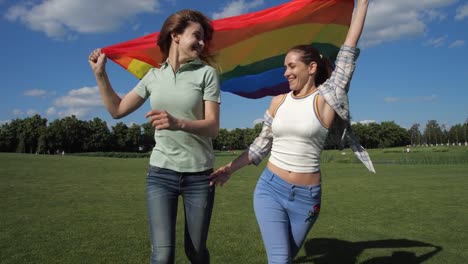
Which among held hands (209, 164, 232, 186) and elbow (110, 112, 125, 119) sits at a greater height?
elbow (110, 112, 125, 119)

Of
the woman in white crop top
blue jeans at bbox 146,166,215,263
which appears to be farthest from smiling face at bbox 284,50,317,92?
blue jeans at bbox 146,166,215,263

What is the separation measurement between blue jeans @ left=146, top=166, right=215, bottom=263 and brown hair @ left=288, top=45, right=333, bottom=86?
1.46m

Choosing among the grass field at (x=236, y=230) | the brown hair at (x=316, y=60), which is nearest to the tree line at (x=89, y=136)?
the grass field at (x=236, y=230)

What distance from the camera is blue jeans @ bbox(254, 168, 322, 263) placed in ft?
12.1

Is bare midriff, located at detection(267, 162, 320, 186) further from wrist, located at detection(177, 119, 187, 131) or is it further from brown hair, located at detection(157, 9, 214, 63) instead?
brown hair, located at detection(157, 9, 214, 63)

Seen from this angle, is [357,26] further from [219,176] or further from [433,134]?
[433,134]

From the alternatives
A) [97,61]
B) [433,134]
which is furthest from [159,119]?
[433,134]

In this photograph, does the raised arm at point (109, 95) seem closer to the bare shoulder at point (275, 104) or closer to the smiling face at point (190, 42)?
the smiling face at point (190, 42)

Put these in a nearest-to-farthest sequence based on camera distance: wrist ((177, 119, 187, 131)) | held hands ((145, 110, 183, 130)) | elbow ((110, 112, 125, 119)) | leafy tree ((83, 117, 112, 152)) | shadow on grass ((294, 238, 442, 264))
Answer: held hands ((145, 110, 183, 130)), wrist ((177, 119, 187, 131)), elbow ((110, 112, 125, 119)), shadow on grass ((294, 238, 442, 264)), leafy tree ((83, 117, 112, 152))

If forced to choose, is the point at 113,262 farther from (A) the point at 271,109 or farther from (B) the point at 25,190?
(B) the point at 25,190

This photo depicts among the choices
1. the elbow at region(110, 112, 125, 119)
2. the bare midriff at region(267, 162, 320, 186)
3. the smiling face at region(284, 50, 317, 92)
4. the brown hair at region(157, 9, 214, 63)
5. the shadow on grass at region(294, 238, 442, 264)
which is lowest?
the shadow on grass at region(294, 238, 442, 264)

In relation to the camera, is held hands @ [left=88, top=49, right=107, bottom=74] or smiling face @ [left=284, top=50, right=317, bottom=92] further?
smiling face @ [left=284, top=50, right=317, bottom=92]

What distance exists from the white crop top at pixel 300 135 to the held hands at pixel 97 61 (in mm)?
1720

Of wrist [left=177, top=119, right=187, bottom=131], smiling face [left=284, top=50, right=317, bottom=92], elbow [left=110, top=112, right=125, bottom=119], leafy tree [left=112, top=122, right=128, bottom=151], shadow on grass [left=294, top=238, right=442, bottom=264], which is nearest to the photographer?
wrist [left=177, top=119, right=187, bottom=131]
